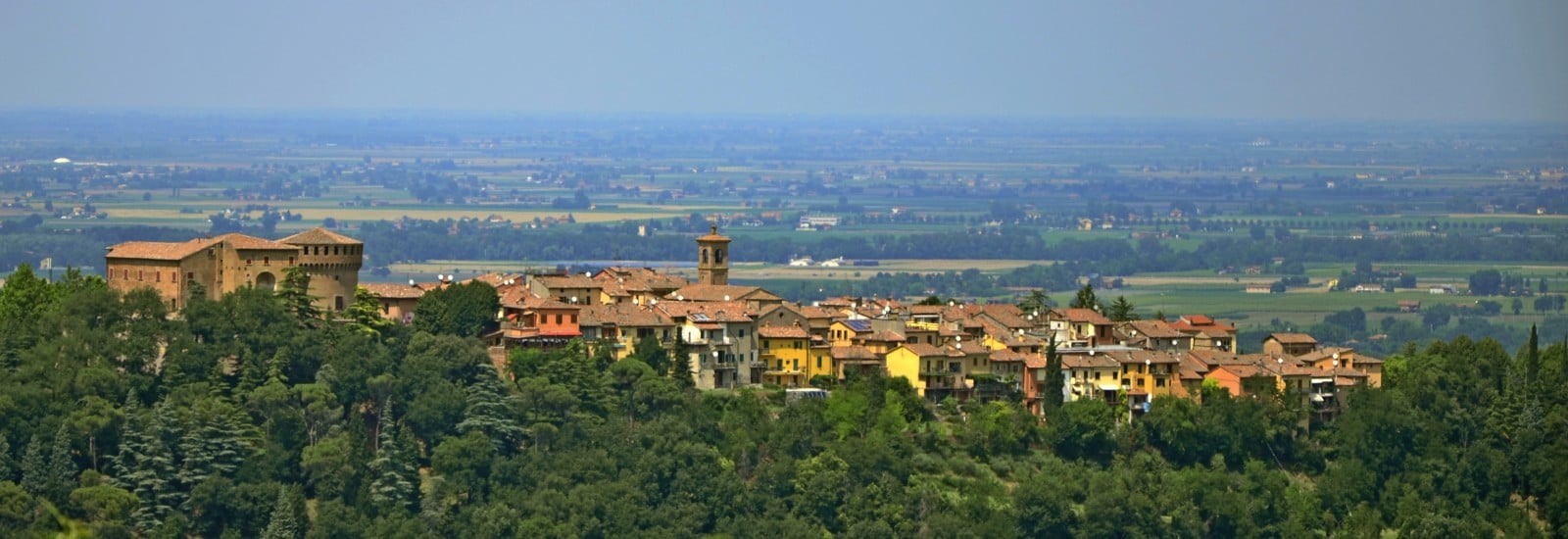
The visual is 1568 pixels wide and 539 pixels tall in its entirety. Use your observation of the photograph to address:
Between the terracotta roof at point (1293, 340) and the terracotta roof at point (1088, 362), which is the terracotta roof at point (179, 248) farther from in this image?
the terracotta roof at point (1293, 340)

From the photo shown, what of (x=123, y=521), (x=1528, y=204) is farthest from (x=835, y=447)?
(x=1528, y=204)

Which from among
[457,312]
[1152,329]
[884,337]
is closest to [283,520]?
[457,312]

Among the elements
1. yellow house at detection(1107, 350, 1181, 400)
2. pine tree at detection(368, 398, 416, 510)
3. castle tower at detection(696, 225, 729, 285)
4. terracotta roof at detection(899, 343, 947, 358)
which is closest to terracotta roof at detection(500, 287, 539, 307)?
castle tower at detection(696, 225, 729, 285)

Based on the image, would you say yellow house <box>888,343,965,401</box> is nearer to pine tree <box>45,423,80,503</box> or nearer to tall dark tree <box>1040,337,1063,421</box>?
tall dark tree <box>1040,337,1063,421</box>

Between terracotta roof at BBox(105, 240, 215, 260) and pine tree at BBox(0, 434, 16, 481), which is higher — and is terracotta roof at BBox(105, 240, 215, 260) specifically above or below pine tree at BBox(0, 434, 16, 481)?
above

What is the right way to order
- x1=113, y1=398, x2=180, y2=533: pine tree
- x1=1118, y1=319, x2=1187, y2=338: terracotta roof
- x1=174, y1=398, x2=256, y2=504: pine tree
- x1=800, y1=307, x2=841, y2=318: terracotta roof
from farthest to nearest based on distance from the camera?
x1=1118, y1=319, x2=1187, y2=338: terracotta roof < x1=800, y1=307, x2=841, y2=318: terracotta roof < x1=174, y1=398, x2=256, y2=504: pine tree < x1=113, y1=398, x2=180, y2=533: pine tree

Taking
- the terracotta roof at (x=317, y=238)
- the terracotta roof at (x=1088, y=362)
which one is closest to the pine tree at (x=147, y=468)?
the terracotta roof at (x=317, y=238)
